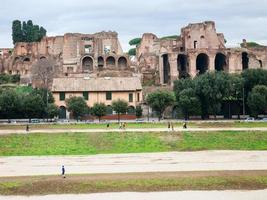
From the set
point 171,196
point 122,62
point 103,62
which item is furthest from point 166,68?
point 171,196

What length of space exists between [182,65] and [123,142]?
155 ft

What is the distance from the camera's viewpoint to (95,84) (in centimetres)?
6938

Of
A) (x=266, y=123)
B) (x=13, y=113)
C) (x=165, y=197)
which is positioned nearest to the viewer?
(x=165, y=197)

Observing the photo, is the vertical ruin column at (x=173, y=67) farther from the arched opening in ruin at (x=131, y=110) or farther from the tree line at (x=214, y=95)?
the arched opening in ruin at (x=131, y=110)

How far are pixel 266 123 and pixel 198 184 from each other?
30.7 m

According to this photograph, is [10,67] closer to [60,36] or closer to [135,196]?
[60,36]

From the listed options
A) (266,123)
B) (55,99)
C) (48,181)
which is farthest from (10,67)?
(48,181)

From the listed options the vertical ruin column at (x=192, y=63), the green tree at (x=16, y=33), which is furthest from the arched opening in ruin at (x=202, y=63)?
the green tree at (x=16, y=33)

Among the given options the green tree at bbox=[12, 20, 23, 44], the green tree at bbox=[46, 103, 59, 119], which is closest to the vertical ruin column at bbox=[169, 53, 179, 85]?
the green tree at bbox=[46, 103, 59, 119]

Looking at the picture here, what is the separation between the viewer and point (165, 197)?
26.1 metres

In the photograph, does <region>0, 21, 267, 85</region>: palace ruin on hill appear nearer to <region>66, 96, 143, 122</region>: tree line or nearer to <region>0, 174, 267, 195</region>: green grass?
<region>66, 96, 143, 122</region>: tree line

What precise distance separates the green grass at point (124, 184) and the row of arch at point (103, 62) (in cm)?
5825

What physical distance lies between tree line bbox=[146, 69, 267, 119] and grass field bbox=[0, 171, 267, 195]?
32.5m

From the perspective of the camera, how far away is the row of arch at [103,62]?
87.8 m
